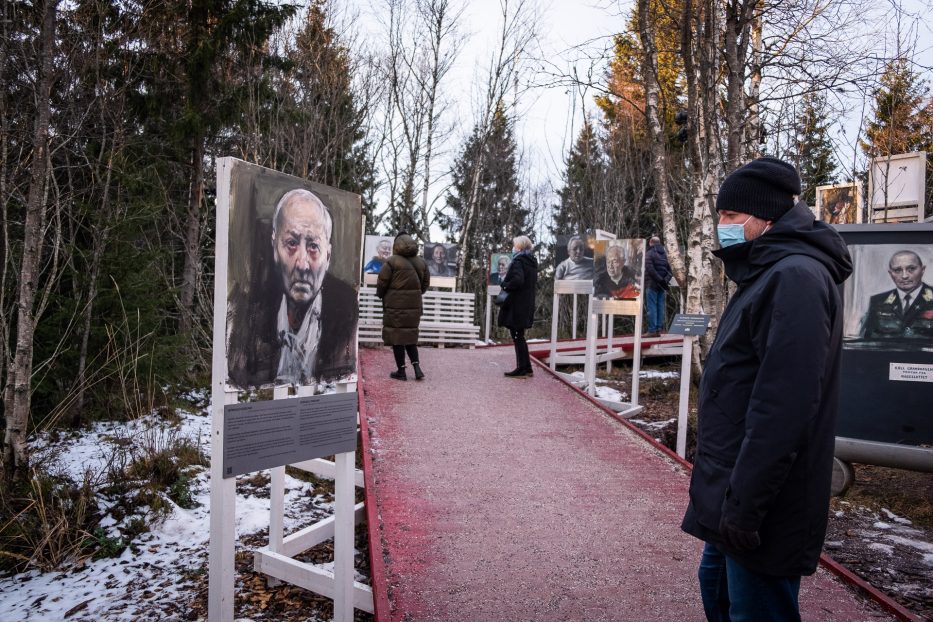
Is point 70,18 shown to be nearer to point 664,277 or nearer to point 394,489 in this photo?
point 394,489

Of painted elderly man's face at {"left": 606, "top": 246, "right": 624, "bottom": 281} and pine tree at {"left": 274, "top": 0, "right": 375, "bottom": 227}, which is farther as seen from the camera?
pine tree at {"left": 274, "top": 0, "right": 375, "bottom": 227}

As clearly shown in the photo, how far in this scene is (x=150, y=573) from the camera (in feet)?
14.4

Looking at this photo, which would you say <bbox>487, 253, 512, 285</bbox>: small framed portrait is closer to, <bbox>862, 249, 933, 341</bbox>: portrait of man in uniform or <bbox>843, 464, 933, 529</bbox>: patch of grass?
<bbox>843, 464, 933, 529</bbox>: patch of grass

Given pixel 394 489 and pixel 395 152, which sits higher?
pixel 395 152

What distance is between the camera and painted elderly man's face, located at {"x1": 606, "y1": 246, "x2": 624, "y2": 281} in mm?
9055

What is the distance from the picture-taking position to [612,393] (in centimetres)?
1044

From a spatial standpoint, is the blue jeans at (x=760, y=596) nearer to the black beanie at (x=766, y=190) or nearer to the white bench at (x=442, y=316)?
the black beanie at (x=766, y=190)

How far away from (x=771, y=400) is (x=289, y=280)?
87.9 inches

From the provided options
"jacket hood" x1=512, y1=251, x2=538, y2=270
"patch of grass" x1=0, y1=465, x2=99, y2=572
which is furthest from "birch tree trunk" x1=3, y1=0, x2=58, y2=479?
"jacket hood" x1=512, y1=251, x2=538, y2=270

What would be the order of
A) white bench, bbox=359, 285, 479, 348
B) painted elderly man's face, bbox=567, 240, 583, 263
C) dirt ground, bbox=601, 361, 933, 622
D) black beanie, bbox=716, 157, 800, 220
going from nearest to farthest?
1. black beanie, bbox=716, 157, 800, 220
2. dirt ground, bbox=601, 361, 933, 622
3. white bench, bbox=359, 285, 479, 348
4. painted elderly man's face, bbox=567, 240, 583, 263

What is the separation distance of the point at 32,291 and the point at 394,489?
3.46 m

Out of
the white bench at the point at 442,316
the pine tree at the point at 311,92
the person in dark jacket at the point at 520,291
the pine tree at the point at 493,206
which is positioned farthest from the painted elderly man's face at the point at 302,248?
the pine tree at the point at 493,206

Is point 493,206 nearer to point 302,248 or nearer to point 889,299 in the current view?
point 889,299

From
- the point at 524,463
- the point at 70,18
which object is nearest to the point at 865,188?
the point at 524,463
